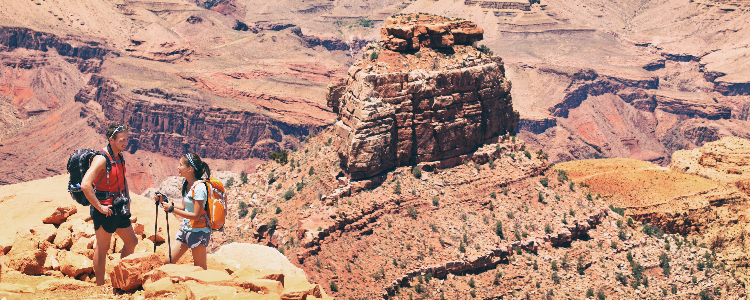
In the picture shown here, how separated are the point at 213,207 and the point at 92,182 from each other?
4.01 metres

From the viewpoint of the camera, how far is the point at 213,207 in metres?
24.5

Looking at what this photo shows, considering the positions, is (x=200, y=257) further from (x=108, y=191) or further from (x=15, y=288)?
(x=15, y=288)

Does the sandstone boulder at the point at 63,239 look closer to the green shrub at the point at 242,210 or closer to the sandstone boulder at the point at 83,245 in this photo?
the sandstone boulder at the point at 83,245

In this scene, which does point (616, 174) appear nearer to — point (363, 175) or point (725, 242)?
point (725, 242)

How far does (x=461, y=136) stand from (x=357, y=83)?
13.0m

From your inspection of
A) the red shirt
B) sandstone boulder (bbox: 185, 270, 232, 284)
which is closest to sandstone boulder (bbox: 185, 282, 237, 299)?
sandstone boulder (bbox: 185, 270, 232, 284)

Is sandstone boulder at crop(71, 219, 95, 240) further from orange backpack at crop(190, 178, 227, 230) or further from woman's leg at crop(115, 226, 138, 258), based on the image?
orange backpack at crop(190, 178, 227, 230)

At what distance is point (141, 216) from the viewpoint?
3319cm

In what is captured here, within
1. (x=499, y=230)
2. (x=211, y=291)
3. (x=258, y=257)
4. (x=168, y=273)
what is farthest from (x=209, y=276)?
(x=499, y=230)

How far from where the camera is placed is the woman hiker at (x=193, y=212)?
23859 mm

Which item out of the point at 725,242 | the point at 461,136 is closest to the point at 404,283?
the point at 461,136

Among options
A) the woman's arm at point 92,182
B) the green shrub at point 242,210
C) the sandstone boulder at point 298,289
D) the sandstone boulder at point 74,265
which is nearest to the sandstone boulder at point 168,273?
the woman's arm at point 92,182

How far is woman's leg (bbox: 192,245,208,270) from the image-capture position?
2412 centimetres

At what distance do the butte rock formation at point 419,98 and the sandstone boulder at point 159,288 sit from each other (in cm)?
4476
